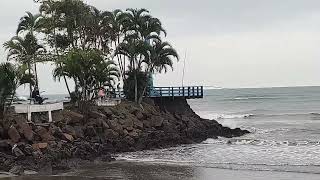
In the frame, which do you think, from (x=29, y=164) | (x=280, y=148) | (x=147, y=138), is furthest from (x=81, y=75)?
(x=280, y=148)

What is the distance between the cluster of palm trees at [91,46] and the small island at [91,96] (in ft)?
0.24

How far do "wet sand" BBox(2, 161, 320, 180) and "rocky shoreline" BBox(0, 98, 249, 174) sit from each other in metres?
1.45

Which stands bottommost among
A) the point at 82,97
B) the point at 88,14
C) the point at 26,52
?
the point at 82,97

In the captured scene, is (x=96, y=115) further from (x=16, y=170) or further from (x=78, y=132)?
(x=16, y=170)

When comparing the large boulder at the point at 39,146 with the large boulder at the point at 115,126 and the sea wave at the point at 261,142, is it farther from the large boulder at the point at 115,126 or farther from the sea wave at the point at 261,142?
the sea wave at the point at 261,142

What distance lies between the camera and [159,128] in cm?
3672

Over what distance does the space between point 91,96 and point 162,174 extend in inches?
586

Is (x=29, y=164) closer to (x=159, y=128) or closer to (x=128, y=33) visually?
(x=159, y=128)

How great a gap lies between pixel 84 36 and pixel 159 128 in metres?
9.43

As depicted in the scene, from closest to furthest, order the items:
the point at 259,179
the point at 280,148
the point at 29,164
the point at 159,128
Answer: the point at 259,179 → the point at 29,164 → the point at 280,148 → the point at 159,128

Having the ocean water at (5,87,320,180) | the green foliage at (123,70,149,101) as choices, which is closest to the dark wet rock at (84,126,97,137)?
the ocean water at (5,87,320,180)

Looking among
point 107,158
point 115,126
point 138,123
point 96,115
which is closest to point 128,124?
point 138,123

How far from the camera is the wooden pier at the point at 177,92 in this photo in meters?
44.6

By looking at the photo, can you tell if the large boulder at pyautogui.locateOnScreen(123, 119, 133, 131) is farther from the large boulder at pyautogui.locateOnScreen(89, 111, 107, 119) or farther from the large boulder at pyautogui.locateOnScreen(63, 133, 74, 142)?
the large boulder at pyautogui.locateOnScreen(63, 133, 74, 142)
